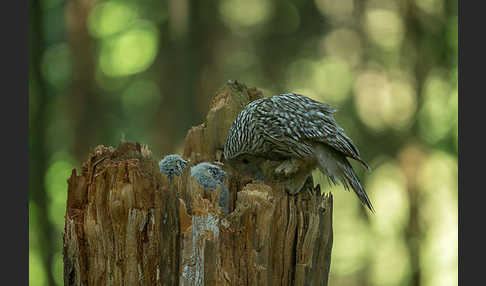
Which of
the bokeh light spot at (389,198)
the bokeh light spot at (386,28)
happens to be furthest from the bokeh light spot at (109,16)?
the bokeh light spot at (389,198)

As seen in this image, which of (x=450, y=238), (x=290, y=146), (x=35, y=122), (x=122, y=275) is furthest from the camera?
(x=450, y=238)

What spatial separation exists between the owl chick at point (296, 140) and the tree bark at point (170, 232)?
0.29 meters

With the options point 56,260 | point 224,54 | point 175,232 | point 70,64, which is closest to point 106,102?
point 70,64

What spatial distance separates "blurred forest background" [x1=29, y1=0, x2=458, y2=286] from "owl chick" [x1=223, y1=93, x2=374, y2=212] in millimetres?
1394

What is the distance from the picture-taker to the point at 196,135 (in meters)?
2.57

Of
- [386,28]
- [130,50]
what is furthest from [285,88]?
[130,50]

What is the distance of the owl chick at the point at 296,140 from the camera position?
2109 millimetres

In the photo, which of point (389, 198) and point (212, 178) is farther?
point (389, 198)

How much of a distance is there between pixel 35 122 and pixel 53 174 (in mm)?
391

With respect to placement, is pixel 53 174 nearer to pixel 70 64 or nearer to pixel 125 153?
pixel 70 64

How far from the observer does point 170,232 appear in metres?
1.78

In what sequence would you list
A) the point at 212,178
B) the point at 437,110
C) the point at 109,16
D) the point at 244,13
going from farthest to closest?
the point at 437,110 < the point at 244,13 < the point at 109,16 < the point at 212,178

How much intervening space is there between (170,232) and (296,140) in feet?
2.27

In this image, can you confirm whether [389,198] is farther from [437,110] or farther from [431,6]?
[431,6]
